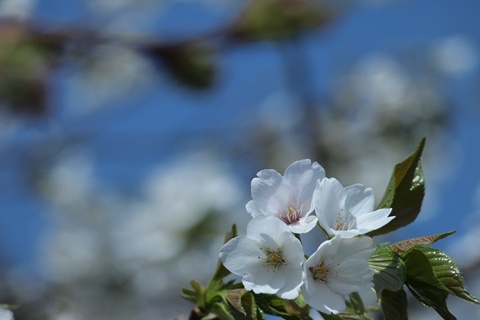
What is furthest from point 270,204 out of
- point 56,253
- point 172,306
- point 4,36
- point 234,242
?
point 56,253

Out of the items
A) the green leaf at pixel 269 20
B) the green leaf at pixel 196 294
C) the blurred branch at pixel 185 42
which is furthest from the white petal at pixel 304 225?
the green leaf at pixel 269 20

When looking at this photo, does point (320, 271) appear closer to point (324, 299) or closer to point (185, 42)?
point (324, 299)

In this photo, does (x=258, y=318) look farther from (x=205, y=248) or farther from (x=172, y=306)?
(x=205, y=248)

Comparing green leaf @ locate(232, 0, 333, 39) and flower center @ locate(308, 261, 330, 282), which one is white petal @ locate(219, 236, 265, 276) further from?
green leaf @ locate(232, 0, 333, 39)

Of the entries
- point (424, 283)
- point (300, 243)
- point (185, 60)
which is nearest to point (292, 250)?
point (300, 243)

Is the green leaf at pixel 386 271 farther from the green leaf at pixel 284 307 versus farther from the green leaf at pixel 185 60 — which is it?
the green leaf at pixel 185 60

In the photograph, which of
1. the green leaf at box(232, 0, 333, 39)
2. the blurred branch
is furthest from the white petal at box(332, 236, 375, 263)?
the green leaf at box(232, 0, 333, 39)
